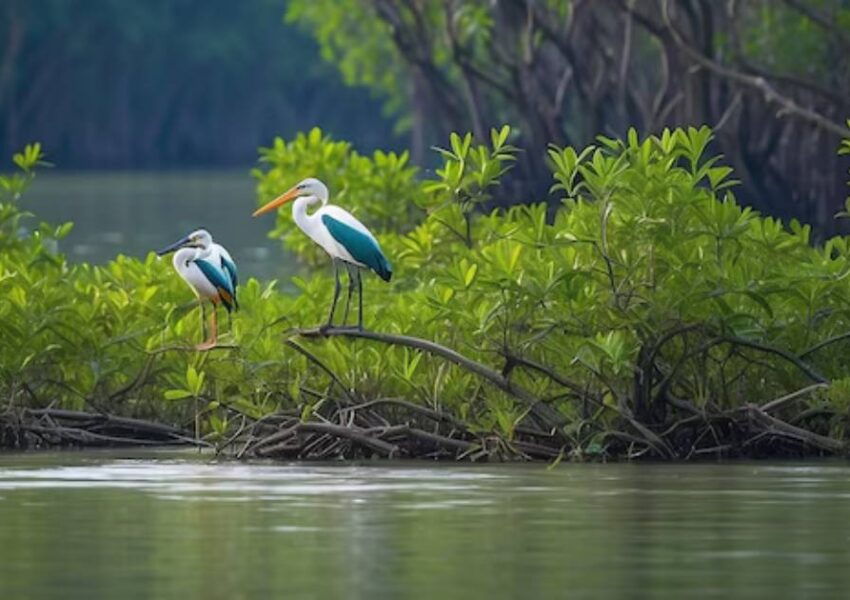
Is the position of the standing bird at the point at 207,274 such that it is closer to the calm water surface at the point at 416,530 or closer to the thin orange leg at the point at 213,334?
the thin orange leg at the point at 213,334

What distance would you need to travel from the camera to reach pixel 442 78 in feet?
126

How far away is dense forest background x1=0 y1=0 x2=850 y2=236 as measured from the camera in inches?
1267

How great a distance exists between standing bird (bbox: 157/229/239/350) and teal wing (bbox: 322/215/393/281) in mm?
730

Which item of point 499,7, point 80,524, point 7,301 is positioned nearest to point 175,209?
point 499,7

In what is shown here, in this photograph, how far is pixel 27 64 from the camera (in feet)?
313

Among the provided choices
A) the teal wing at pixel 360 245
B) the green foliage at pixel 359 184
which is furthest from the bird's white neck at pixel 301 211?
the green foliage at pixel 359 184

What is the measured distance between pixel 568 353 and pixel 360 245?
3.53ft

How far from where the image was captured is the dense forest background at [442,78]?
32.2 metres

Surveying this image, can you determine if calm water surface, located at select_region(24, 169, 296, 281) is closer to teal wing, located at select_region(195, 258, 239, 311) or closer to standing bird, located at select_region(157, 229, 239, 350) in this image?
standing bird, located at select_region(157, 229, 239, 350)

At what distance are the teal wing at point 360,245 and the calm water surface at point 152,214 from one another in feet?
48.4

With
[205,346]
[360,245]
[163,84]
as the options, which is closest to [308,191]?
[360,245]

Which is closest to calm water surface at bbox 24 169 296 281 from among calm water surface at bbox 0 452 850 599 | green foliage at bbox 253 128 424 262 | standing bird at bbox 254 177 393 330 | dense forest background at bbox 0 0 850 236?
green foliage at bbox 253 128 424 262

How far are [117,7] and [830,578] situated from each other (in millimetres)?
89192

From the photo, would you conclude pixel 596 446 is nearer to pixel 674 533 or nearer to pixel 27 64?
pixel 674 533
